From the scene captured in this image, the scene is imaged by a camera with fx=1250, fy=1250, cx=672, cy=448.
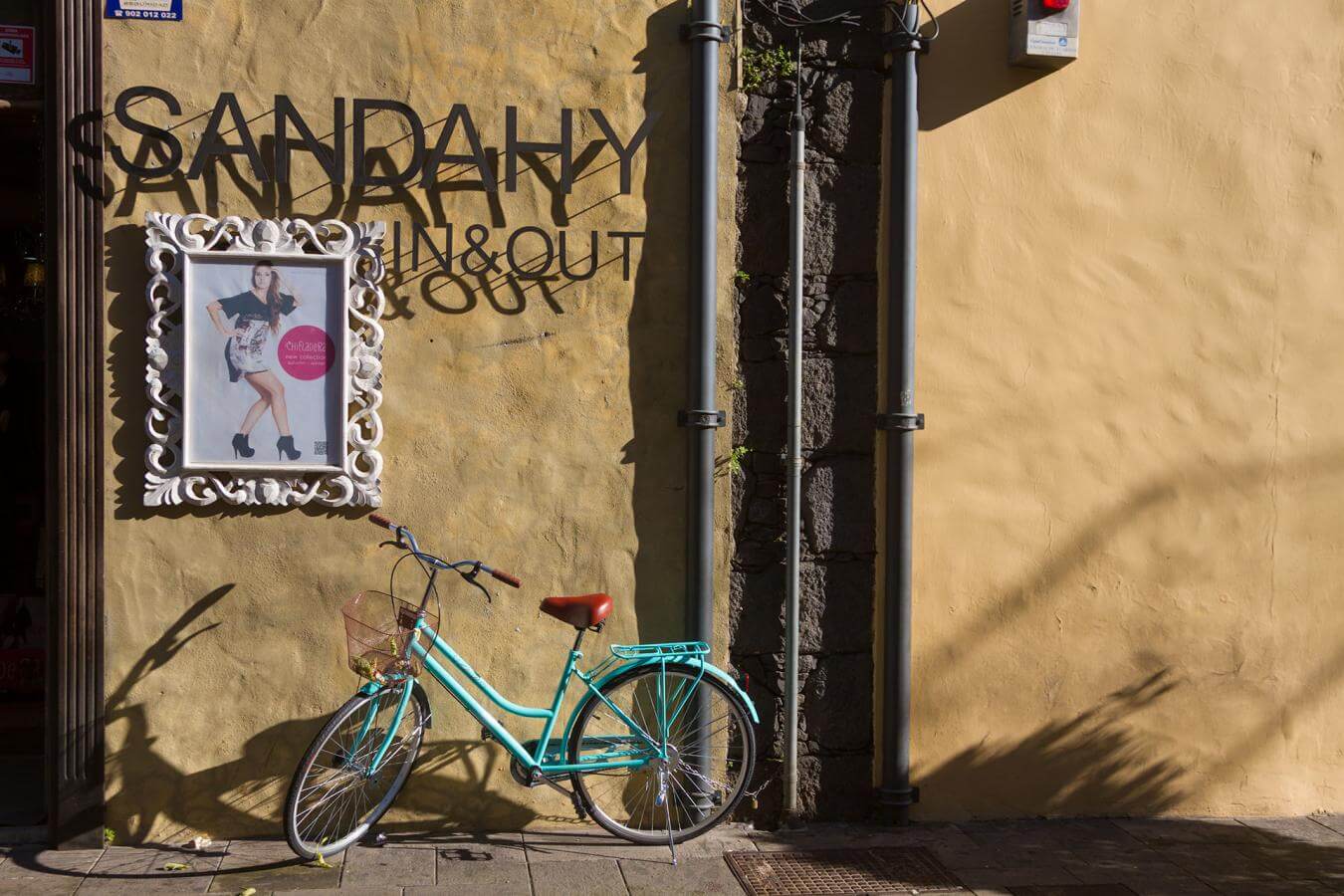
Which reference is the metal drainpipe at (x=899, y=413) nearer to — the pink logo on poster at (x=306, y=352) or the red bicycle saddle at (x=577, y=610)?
the red bicycle saddle at (x=577, y=610)

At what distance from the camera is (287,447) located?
203 inches

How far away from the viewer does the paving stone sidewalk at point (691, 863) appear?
4.76m

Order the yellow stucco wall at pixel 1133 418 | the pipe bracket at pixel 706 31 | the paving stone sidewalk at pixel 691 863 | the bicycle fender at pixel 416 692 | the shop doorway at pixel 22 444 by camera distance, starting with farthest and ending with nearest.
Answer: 1. the shop doorway at pixel 22 444
2. the yellow stucco wall at pixel 1133 418
3. the pipe bracket at pixel 706 31
4. the bicycle fender at pixel 416 692
5. the paving stone sidewalk at pixel 691 863

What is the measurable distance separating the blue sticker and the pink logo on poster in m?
1.33

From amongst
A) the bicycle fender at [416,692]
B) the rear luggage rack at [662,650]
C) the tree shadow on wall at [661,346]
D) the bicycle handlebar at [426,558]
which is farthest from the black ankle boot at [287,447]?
the rear luggage rack at [662,650]

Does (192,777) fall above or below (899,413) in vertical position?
below

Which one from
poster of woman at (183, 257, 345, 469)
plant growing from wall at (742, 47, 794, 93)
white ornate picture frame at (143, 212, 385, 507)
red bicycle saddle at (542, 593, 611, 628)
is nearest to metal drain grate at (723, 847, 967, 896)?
red bicycle saddle at (542, 593, 611, 628)

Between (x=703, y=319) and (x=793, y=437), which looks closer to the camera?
(x=703, y=319)

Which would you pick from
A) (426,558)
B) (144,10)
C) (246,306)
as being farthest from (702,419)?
(144,10)

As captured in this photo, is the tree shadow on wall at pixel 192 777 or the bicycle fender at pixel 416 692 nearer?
the bicycle fender at pixel 416 692

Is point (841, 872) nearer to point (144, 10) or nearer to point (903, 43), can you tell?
point (903, 43)

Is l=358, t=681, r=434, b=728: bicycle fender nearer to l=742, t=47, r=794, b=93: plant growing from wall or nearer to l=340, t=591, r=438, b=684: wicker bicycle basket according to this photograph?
l=340, t=591, r=438, b=684: wicker bicycle basket

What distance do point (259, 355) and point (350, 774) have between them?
1733 mm

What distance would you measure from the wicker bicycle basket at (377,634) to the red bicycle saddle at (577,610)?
545 millimetres
